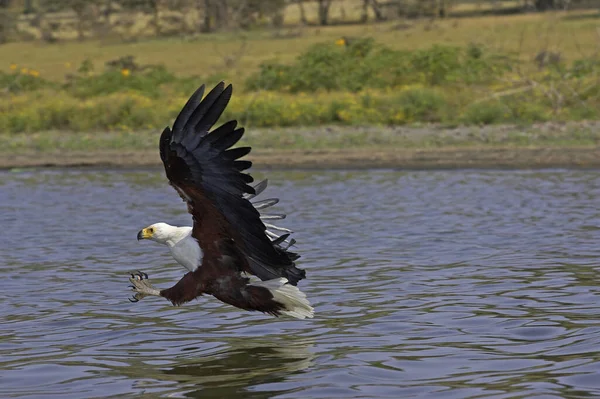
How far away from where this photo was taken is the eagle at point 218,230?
21.0 ft

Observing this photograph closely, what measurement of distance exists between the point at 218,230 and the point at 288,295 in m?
0.62

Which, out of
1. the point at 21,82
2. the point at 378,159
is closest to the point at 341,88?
A: the point at 378,159

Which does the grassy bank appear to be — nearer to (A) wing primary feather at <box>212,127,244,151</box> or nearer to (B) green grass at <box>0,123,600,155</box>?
(B) green grass at <box>0,123,600,155</box>

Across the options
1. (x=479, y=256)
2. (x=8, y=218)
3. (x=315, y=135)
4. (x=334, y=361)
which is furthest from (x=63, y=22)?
(x=334, y=361)

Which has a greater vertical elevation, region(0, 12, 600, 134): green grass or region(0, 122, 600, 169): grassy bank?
region(0, 12, 600, 134): green grass

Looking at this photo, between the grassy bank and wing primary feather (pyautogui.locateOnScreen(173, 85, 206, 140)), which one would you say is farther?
the grassy bank

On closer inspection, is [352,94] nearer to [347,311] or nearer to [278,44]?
[278,44]

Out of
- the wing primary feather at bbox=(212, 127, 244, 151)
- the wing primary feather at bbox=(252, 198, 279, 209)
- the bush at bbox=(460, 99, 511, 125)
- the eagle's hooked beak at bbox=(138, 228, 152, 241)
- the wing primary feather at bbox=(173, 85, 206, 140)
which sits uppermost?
the wing primary feather at bbox=(173, 85, 206, 140)

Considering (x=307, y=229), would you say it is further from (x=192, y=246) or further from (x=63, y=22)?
(x=63, y=22)

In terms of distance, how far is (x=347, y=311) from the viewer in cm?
829

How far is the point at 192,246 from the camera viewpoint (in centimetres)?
715

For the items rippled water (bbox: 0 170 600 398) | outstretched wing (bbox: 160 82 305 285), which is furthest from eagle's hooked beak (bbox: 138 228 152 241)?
rippled water (bbox: 0 170 600 398)

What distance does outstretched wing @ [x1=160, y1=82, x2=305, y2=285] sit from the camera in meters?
6.30

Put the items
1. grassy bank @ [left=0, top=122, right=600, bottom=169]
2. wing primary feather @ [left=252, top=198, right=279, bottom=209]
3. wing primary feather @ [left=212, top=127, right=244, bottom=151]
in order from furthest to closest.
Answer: grassy bank @ [left=0, top=122, right=600, bottom=169], wing primary feather @ [left=252, top=198, right=279, bottom=209], wing primary feather @ [left=212, top=127, right=244, bottom=151]
